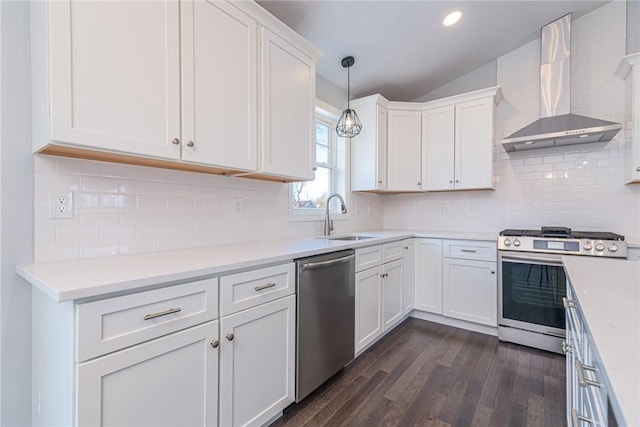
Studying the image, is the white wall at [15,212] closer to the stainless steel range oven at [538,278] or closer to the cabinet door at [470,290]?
the cabinet door at [470,290]

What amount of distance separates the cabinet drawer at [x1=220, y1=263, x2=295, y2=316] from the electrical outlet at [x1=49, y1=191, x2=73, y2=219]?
794 mm

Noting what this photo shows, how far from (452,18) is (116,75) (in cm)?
266

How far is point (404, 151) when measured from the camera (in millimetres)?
3432

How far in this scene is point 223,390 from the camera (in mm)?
1306

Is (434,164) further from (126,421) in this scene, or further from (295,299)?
(126,421)

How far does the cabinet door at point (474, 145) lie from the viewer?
3.04 metres

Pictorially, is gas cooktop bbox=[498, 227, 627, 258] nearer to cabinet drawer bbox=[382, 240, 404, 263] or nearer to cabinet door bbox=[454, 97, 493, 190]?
cabinet door bbox=[454, 97, 493, 190]

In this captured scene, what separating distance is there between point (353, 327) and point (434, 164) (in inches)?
84.4

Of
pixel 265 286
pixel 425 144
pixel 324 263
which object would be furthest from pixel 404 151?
pixel 265 286

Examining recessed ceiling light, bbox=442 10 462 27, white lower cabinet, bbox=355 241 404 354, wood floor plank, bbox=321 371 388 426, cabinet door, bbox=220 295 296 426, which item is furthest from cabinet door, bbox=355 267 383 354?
recessed ceiling light, bbox=442 10 462 27

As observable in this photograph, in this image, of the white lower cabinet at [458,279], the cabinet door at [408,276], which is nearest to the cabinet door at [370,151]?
the cabinet door at [408,276]

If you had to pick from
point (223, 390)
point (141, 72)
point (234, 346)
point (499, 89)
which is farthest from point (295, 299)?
point (499, 89)

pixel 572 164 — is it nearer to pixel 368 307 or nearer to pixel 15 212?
pixel 368 307

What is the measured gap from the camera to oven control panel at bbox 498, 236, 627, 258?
2.25 meters
